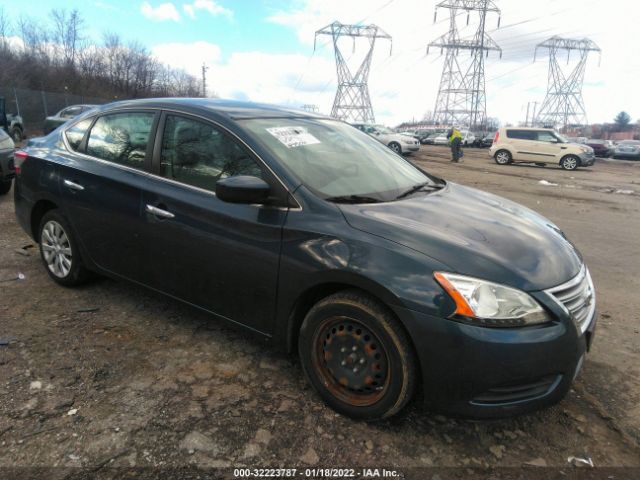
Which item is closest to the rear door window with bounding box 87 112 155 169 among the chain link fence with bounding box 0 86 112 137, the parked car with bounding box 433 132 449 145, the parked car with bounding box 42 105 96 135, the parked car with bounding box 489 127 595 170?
the parked car with bounding box 42 105 96 135

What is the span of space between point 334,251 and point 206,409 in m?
1.09

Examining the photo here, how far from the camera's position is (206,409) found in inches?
99.2

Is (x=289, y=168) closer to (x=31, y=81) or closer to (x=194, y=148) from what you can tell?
(x=194, y=148)

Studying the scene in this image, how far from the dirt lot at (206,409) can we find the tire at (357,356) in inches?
5.4

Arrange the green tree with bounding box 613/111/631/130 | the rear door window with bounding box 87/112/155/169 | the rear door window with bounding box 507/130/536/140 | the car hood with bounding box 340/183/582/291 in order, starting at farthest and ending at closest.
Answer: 1. the green tree with bounding box 613/111/631/130
2. the rear door window with bounding box 507/130/536/140
3. the rear door window with bounding box 87/112/155/169
4. the car hood with bounding box 340/183/582/291

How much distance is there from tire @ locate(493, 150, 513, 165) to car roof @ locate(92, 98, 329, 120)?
66.3ft

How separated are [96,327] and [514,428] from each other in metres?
2.79

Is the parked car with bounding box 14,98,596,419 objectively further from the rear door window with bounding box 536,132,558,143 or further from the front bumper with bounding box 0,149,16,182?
the rear door window with bounding box 536,132,558,143

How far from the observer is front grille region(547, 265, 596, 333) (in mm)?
2232

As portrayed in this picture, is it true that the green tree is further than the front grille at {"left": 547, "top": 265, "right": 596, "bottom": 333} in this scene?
Yes

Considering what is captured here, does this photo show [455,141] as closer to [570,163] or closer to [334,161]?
[570,163]

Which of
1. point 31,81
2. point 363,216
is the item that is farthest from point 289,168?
point 31,81

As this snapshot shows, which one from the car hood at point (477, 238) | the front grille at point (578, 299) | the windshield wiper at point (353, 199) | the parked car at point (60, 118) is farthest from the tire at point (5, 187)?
the parked car at point (60, 118)

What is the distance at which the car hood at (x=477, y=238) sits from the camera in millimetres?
2195
